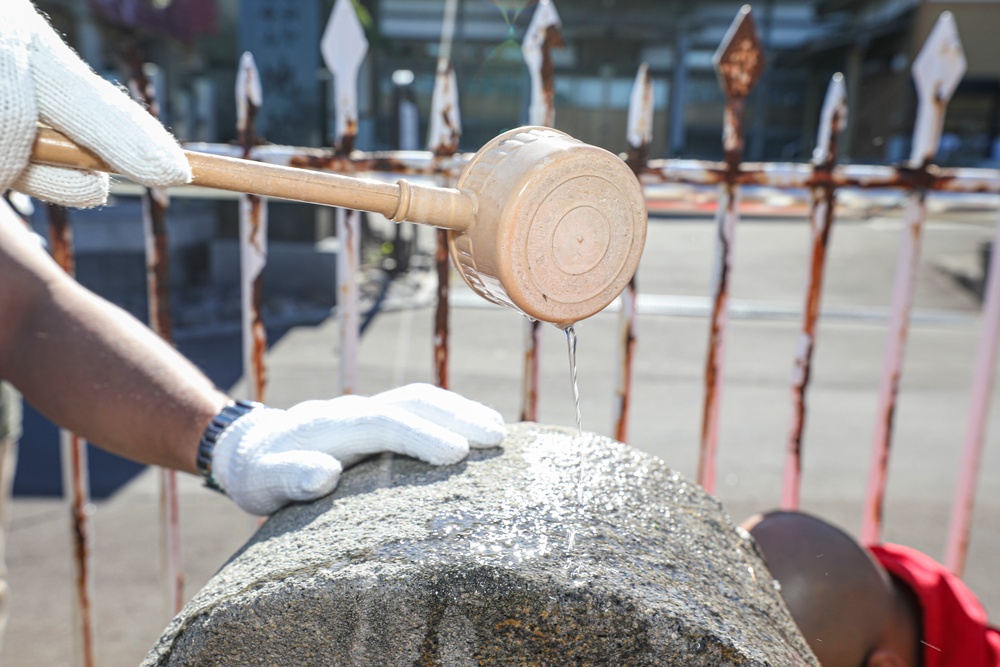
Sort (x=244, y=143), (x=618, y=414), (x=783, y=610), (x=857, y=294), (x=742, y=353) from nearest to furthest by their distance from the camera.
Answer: (x=783, y=610)
(x=244, y=143)
(x=618, y=414)
(x=742, y=353)
(x=857, y=294)

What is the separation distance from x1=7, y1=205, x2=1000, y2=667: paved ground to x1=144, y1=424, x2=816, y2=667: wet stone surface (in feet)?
4.46

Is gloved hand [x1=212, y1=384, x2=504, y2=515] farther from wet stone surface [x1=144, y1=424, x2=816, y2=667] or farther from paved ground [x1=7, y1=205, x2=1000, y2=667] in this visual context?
paved ground [x1=7, y1=205, x2=1000, y2=667]

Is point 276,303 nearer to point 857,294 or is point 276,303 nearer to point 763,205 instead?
point 763,205

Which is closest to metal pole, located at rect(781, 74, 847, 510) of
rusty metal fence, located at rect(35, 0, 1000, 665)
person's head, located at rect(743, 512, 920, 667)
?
rusty metal fence, located at rect(35, 0, 1000, 665)

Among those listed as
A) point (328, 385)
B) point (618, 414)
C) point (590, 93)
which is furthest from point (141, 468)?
point (590, 93)

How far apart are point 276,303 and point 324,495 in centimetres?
628

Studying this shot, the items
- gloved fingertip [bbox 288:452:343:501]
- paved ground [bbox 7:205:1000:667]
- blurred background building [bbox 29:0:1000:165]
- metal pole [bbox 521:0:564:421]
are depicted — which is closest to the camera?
gloved fingertip [bbox 288:452:343:501]

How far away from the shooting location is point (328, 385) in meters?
5.18

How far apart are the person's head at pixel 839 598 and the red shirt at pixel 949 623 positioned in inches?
1.9

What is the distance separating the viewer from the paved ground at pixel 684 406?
297cm

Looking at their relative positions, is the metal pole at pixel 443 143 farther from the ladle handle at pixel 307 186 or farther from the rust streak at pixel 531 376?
the ladle handle at pixel 307 186

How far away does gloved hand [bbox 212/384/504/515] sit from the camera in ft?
4.05

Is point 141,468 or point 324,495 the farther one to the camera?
point 141,468

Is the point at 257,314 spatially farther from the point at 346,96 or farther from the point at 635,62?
the point at 635,62
